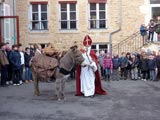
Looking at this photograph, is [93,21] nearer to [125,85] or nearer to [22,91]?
[125,85]

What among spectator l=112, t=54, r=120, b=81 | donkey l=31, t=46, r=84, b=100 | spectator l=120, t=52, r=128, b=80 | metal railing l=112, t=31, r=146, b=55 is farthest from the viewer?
metal railing l=112, t=31, r=146, b=55

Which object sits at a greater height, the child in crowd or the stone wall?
the stone wall

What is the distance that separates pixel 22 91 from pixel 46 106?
12.6 ft

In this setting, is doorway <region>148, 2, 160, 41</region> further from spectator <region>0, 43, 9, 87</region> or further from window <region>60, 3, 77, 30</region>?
spectator <region>0, 43, 9, 87</region>

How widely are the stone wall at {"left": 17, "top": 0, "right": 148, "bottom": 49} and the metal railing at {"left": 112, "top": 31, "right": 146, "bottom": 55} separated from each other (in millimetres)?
281

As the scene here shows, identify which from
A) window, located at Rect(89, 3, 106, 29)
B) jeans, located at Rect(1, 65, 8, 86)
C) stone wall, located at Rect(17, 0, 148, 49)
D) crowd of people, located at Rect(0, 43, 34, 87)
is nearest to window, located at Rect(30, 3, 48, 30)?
stone wall, located at Rect(17, 0, 148, 49)

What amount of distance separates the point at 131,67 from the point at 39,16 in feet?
31.2

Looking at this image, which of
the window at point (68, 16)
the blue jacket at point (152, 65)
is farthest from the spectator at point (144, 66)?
the window at point (68, 16)

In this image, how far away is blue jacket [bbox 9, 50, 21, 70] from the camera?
18.7 metres

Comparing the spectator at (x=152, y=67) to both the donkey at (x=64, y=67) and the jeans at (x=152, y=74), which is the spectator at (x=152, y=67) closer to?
the jeans at (x=152, y=74)

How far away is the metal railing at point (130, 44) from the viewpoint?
2783 centimetres

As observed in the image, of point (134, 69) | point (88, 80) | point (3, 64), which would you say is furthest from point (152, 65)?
point (3, 64)

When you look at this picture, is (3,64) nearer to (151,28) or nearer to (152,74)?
(152,74)

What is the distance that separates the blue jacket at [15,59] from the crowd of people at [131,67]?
4.81 meters
